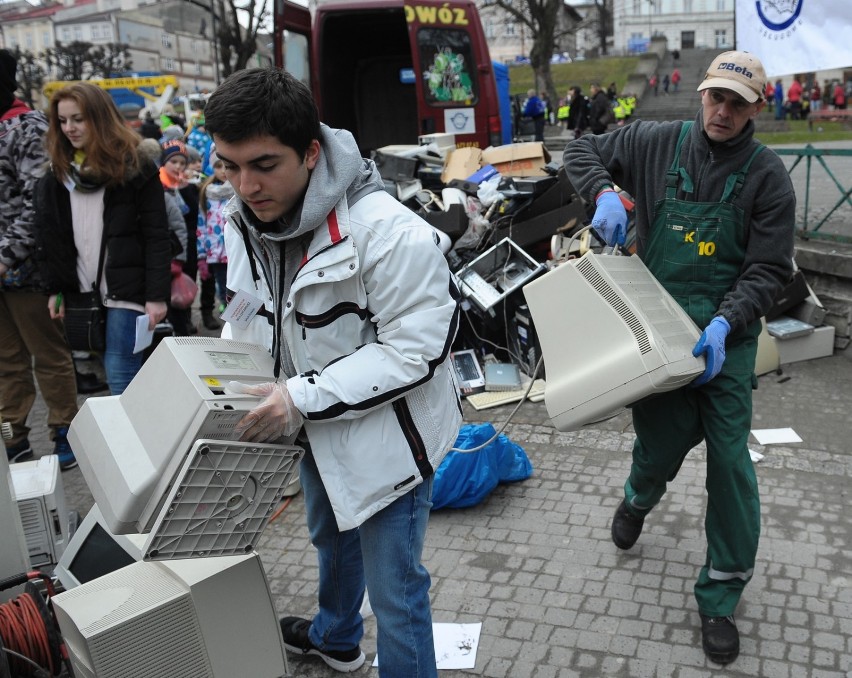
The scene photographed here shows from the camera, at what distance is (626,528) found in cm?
345

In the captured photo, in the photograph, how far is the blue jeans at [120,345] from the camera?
4.14 m

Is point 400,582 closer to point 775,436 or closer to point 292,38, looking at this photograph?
point 775,436

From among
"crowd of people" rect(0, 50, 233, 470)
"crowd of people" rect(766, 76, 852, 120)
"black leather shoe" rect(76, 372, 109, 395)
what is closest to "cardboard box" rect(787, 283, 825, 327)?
"crowd of people" rect(0, 50, 233, 470)

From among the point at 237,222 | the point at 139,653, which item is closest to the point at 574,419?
the point at 237,222

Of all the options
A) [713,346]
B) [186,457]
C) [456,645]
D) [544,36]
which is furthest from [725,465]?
[544,36]

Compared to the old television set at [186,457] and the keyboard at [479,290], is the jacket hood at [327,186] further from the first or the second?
the keyboard at [479,290]

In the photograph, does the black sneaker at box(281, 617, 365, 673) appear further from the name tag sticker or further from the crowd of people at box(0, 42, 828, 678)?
the name tag sticker

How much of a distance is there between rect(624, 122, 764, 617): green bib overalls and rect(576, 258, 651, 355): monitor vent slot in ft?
1.06

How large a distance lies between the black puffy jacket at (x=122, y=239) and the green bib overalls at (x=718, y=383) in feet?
8.29

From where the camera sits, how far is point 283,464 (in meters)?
2.05

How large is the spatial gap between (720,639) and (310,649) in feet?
4.71

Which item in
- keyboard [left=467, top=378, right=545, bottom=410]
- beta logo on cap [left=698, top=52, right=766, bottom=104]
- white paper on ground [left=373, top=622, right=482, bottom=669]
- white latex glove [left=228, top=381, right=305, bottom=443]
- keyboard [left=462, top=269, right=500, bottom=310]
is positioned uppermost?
beta logo on cap [left=698, top=52, right=766, bottom=104]

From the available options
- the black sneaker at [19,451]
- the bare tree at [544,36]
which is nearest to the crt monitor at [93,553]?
the black sneaker at [19,451]

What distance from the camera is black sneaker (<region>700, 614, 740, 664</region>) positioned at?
276 cm
